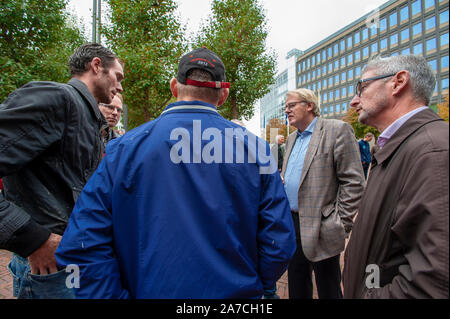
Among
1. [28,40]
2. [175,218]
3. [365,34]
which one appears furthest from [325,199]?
[365,34]

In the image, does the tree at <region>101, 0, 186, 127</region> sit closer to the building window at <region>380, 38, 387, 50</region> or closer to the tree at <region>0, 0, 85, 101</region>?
the tree at <region>0, 0, 85, 101</region>

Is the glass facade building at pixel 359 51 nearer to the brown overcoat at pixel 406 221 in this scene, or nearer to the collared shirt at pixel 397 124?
the collared shirt at pixel 397 124

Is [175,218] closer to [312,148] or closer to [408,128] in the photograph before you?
[408,128]

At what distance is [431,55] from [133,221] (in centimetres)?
5142

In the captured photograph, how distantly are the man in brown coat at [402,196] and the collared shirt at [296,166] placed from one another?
0.96 m

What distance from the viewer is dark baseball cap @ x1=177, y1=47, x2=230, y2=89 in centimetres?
128

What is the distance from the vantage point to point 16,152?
1.24 metres

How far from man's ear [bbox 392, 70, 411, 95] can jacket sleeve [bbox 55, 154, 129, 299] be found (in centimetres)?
148

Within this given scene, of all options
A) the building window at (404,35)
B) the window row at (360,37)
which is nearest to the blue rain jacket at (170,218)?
the window row at (360,37)

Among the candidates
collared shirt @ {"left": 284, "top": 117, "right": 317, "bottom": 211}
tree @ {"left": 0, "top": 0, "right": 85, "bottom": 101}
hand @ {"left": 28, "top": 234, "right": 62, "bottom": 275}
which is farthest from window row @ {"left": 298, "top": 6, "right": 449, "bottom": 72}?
hand @ {"left": 28, "top": 234, "right": 62, "bottom": 275}

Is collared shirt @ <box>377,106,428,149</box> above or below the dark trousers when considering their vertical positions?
above

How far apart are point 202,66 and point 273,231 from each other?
88 centimetres

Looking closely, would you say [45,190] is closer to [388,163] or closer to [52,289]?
[52,289]
